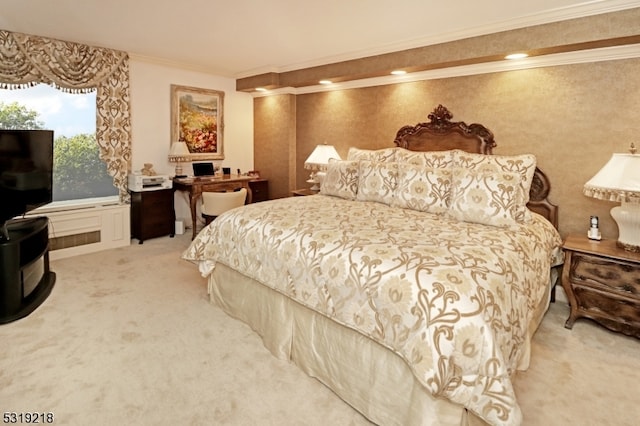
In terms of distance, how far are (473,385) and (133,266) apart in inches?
142

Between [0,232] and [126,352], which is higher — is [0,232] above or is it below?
above

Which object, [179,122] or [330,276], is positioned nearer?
[330,276]

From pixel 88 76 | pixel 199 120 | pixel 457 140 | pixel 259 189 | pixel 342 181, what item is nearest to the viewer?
pixel 342 181

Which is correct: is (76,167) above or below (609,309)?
above

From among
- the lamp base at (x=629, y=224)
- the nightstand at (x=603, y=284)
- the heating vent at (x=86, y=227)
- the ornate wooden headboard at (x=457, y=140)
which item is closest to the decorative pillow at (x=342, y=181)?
the ornate wooden headboard at (x=457, y=140)

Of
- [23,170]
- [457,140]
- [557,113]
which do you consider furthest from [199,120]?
[557,113]

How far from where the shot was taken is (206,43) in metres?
4.06

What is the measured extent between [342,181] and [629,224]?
230 centimetres

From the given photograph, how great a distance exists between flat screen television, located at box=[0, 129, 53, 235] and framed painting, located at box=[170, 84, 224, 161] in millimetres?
2079

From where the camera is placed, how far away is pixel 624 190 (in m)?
2.49

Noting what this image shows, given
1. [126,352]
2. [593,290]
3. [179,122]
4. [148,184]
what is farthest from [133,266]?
[593,290]

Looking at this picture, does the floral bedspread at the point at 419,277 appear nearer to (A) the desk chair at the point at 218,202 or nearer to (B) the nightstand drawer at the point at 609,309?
(B) the nightstand drawer at the point at 609,309

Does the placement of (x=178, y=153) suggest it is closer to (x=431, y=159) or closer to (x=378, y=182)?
(x=378, y=182)

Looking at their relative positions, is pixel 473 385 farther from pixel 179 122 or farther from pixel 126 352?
pixel 179 122
